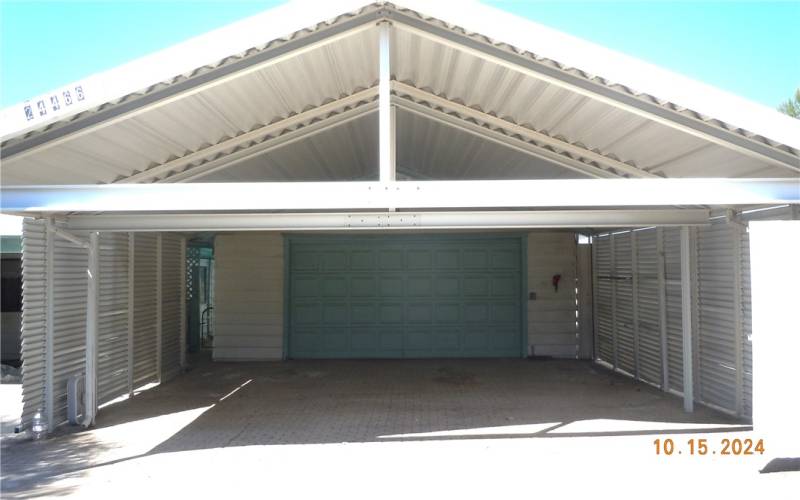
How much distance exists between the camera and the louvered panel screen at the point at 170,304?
913 centimetres

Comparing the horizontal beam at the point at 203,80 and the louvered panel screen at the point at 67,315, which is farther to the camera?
the louvered panel screen at the point at 67,315

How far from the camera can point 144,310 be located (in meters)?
8.45

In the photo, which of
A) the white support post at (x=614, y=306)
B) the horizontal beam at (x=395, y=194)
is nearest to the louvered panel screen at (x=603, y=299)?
the white support post at (x=614, y=306)

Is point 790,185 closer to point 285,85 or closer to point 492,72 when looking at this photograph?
point 492,72

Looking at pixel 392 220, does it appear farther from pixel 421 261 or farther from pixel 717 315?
pixel 421 261

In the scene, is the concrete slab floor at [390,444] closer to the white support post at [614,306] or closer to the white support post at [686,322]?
the white support post at [686,322]

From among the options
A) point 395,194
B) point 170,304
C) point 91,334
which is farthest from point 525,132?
point 170,304

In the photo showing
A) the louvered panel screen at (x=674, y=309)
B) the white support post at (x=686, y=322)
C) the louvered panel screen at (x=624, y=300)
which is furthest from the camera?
the louvered panel screen at (x=624, y=300)

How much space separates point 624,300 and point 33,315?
779 centimetres

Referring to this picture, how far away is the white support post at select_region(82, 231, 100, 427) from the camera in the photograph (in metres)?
6.57

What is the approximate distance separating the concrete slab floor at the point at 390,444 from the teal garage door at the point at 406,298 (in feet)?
6.66

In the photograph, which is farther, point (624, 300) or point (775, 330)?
point (624, 300)

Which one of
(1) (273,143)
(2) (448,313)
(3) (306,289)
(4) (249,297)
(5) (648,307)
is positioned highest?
(1) (273,143)

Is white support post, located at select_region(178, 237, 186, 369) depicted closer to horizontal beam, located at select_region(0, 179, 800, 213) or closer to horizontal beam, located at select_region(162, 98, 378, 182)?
horizontal beam, located at select_region(162, 98, 378, 182)
